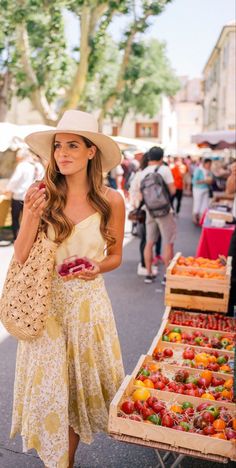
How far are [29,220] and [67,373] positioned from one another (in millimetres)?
773

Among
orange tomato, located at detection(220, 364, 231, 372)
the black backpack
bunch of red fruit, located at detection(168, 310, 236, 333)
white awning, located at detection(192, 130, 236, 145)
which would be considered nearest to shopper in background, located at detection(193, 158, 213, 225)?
white awning, located at detection(192, 130, 236, 145)

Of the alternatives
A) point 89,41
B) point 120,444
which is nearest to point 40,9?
point 89,41

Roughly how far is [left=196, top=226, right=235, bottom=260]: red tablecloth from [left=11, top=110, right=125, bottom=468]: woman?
4.79m

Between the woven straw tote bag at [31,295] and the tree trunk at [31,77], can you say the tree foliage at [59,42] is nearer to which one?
the tree trunk at [31,77]

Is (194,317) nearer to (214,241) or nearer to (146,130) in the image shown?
(214,241)

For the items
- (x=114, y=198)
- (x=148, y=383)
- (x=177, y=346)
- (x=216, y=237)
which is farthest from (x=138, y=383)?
(x=216, y=237)

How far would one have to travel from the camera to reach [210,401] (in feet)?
9.08

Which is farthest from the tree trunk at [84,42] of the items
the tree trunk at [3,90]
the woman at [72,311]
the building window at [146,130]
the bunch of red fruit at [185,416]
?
the building window at [146,130]

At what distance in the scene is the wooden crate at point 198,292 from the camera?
15.1 ft

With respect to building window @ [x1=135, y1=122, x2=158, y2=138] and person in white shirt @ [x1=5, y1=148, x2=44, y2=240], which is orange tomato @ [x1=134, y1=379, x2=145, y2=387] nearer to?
person in white shirt @ [x1=5, y1=148, x2=44, y2=240]

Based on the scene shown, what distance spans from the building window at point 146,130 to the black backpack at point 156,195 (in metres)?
41.8

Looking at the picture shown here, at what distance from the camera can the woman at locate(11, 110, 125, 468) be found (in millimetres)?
2396

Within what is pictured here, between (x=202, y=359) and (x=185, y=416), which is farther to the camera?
(x=202, y=359)

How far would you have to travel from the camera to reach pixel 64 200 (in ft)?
8.50
